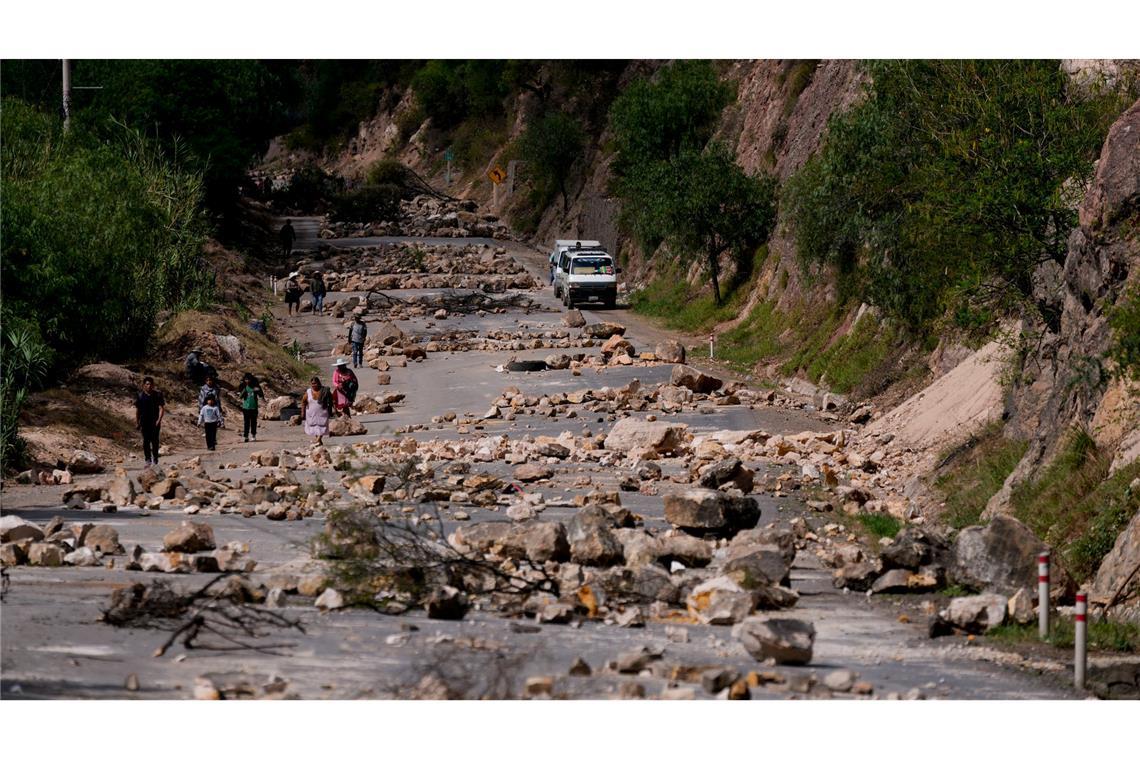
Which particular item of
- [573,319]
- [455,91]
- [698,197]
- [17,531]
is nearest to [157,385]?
[17,531]

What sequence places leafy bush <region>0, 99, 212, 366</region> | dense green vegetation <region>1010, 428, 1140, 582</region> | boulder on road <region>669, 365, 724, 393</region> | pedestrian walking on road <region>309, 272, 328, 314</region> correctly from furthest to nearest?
pedestrian walking on road <region>309, 272, 328, 314</region> < boulder on road <region>669, 365, 724, 393</region> < leafy bush <region>0, 99, 212, 366</region> < dense green vegetation <region>1010, 428, 1140, 582</region>

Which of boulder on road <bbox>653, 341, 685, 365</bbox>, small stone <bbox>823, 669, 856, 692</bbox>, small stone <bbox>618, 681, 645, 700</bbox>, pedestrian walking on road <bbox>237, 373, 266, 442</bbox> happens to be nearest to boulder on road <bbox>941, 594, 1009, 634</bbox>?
small stone <bbox>823, 669, 856, 692</bbox>

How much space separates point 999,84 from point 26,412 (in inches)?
695

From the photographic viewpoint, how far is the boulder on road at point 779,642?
14148mm

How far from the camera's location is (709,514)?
20.3 m

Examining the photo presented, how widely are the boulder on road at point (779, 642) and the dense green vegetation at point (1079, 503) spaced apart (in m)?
4.67

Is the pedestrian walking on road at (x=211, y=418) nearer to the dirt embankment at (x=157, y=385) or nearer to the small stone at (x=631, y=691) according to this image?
the dirt embankment at (x=157, y=385)

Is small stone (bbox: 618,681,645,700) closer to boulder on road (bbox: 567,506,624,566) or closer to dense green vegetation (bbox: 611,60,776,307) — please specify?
boulder on road (bbox: 567,506,624,566)

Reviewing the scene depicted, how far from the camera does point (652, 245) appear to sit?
200 ft

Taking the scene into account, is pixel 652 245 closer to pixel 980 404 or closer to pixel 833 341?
pixel 833 341

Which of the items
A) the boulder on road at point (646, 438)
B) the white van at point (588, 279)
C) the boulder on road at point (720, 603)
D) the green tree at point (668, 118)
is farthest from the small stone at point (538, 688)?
the green tree at point (668, 118)

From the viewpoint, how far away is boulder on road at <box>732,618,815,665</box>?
46.4ft

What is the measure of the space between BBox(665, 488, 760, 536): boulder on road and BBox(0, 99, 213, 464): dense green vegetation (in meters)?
11.2

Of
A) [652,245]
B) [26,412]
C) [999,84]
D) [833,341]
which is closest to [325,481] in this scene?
[26,412]
